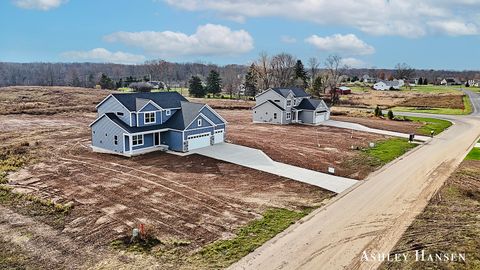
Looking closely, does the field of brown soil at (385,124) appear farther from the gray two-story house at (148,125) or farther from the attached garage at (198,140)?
the gray two-story house at (148,125)

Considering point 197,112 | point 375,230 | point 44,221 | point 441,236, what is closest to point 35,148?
point 197,112

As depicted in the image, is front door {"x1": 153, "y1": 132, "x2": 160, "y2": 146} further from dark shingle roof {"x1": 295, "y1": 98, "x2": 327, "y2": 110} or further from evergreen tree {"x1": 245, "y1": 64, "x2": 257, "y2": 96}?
evergreen tree {"x1": 245, "y1": 64, "x2": 257, "y2": 96}

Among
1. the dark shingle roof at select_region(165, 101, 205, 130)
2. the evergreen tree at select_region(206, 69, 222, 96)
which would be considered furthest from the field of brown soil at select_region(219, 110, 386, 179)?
the evergreen tree at select_region(206, 69, 222, 96)

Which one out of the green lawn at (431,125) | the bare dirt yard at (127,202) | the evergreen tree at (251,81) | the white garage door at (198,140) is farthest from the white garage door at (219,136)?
the evergreen tree at (251,81)

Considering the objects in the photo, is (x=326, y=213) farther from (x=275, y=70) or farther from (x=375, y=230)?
(x=275, y=70)

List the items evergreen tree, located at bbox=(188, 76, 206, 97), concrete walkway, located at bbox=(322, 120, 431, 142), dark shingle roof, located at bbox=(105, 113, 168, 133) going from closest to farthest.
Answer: dark shingle roof, located at bbox=(105, 113, 168, 133), concrete walkway, located at bbox=(322, 120, 431, 142), evergreen tree, located at bbox=(188, 76, 206, 97)

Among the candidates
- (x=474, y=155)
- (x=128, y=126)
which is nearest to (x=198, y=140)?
(x=128, y=126)
